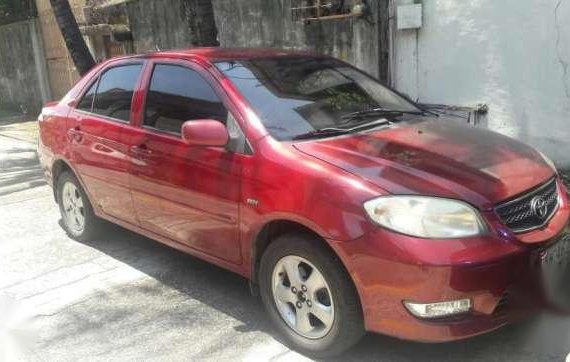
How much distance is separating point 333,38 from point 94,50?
7.36m

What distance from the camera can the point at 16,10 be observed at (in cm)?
1773

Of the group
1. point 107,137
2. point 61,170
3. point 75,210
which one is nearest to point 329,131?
point 107,137

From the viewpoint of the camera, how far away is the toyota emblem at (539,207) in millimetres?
3408

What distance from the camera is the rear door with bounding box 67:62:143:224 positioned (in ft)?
16.1

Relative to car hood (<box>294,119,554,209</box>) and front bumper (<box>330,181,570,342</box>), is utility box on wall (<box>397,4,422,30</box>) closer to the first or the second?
car hood (<box>294,119,554,209</box>)

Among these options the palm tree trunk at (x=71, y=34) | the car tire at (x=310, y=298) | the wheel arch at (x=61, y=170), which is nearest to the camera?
the car tire at (x=310, y=298)

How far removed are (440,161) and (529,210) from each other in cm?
52

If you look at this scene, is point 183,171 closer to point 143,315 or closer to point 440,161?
point 143,315

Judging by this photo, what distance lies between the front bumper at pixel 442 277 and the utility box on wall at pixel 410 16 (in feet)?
15.1

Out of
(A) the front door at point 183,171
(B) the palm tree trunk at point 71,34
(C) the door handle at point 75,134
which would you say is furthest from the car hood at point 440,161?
(B) the palm tree trunk at point 71,34

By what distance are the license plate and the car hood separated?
1.12ft

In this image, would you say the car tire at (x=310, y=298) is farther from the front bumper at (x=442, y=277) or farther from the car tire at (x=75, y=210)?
the car tire at (x=75, y=210)

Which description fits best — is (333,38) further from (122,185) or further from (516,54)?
(122,185)

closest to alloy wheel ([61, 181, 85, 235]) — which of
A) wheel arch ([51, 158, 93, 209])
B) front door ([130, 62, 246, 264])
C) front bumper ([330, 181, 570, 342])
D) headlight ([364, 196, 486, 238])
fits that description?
wheel arch ([51, 158, 93, 209])
